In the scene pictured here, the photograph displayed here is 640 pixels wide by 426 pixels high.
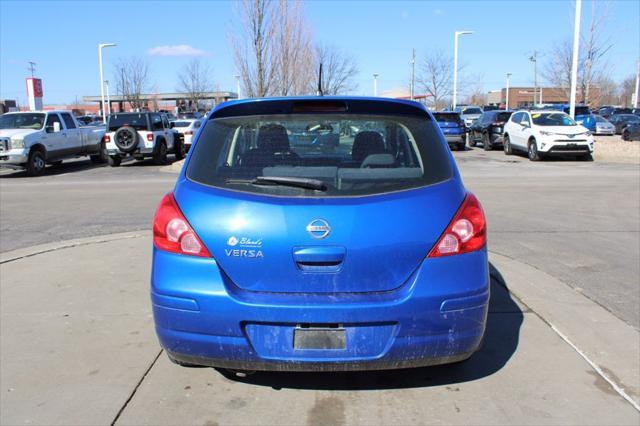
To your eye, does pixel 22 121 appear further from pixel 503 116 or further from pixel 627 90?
pixel 627 90

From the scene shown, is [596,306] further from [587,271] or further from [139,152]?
[139,152]

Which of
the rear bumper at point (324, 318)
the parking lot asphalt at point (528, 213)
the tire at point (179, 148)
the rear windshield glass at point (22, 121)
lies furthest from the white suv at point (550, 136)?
the rear bumper at point (324, 318)

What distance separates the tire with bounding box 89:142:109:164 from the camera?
20.7 metres

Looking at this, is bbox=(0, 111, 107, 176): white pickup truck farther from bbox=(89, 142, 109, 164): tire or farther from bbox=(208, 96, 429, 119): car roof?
bbox=(208, 96, 429, 119): car roof

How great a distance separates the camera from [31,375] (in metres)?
3.63

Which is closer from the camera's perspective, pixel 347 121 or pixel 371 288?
pixel 371 288

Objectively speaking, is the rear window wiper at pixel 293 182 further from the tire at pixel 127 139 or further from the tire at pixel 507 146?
the tire at pixel 507 146

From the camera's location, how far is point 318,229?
9.26ft

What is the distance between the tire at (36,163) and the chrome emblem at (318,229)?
636 inches

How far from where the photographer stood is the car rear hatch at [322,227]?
9.29 feet

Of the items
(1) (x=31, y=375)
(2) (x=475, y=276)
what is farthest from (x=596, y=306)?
(1) (x=31, y=375)

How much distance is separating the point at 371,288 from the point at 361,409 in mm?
789

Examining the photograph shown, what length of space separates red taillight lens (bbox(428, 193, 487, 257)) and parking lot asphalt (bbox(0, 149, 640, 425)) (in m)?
0.94

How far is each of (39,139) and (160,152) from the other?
4046 millimetres
